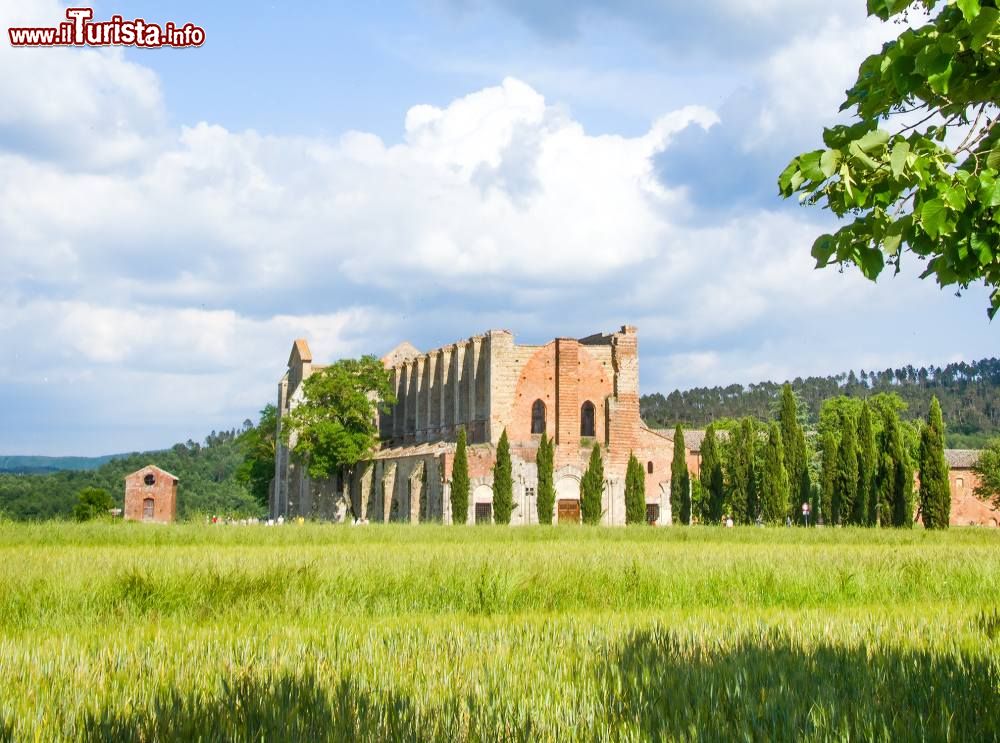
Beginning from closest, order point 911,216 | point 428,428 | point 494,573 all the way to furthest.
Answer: point 911,216, point 494,573, point 428,428

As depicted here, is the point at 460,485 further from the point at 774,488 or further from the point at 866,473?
the point at 866,473

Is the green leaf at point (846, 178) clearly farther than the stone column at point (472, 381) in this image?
No

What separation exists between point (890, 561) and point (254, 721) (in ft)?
46.5

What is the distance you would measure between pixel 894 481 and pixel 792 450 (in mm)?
5654

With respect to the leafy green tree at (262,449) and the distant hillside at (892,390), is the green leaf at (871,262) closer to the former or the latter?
the leafy green tree at (262,449)

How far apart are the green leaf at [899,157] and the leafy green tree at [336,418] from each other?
4992 centimetres

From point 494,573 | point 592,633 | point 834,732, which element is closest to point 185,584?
point 494,573

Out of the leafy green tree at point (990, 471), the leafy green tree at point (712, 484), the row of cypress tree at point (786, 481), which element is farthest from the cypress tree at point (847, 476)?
the leafy green tree at point (990, 471)

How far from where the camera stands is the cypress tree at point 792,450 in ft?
160

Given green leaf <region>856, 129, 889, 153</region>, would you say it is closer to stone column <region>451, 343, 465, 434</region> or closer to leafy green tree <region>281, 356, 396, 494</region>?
stone column <region>451, 343, 465, 434</region>

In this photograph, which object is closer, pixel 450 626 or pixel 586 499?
pixel 450 626

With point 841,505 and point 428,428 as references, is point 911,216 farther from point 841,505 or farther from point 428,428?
point 428,428

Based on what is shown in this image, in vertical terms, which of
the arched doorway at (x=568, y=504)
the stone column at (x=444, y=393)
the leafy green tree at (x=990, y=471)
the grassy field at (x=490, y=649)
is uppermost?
the stone column at (x=444, y=393)

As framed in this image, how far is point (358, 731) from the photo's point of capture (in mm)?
5117
